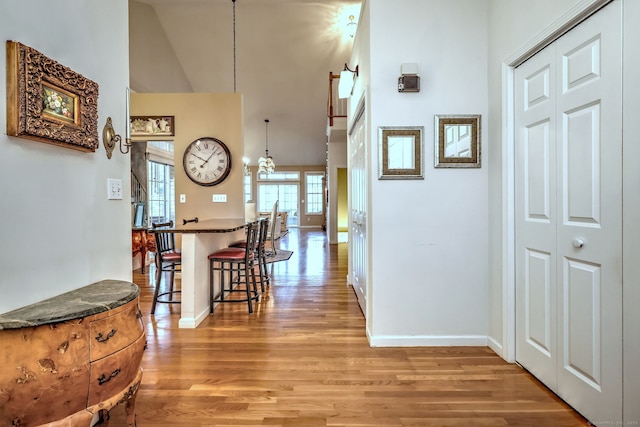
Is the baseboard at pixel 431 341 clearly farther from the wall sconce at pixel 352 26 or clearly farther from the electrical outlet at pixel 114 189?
the wall sconce at pixel 352 26

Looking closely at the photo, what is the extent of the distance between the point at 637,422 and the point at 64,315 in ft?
7.40

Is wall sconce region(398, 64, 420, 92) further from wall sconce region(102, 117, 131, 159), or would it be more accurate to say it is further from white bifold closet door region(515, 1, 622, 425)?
wall sconce region(102, 117, 131, 159)

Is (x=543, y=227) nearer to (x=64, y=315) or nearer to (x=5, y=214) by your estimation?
(x=64, y=315)

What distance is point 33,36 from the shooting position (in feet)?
4.29

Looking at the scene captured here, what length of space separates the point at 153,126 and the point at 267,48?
340 cm

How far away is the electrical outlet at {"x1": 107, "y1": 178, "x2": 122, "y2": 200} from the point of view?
5.77 feet

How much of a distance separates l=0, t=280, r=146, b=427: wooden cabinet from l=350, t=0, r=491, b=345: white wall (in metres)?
1.64

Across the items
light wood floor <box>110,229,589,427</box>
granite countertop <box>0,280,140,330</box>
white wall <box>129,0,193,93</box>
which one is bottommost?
light wood floor <box>110,229,589,427</box>

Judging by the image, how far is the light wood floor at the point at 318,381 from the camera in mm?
1646

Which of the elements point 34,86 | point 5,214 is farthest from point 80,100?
point 5,214

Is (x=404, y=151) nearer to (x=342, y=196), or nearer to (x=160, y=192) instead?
(x=160, y=192)

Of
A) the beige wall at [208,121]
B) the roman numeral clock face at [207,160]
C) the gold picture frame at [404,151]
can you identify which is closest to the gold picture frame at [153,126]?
the beige wall at [208,121]

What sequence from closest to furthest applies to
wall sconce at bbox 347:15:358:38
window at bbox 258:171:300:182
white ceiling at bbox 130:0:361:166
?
wall sconce at bbox 347:15:358:38
white ceiling at bbox 130:0:361:166
window at bbox 258:171:300:182

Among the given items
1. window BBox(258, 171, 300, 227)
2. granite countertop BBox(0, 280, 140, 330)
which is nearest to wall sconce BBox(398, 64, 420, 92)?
granite countertop BBox(0, 280, 140, 330)
